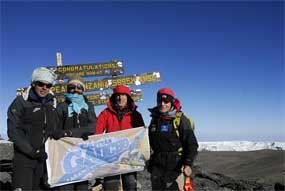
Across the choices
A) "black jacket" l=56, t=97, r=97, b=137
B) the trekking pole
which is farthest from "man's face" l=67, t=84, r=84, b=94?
the trekking pole

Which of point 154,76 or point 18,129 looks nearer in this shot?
point 18,129

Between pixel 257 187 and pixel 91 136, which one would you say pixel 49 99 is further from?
pixel 257 187

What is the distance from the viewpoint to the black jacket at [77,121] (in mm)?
5965

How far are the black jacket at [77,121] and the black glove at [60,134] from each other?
64 mm

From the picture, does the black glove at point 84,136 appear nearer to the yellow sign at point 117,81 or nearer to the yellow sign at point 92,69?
the yellow sign at point 117,81

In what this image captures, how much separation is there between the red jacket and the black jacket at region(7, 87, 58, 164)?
983 mm

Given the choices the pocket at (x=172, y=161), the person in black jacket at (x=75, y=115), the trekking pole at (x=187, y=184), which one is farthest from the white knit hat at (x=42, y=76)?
the trekking pole at (x=187, y=184)

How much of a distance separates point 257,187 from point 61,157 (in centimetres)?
647

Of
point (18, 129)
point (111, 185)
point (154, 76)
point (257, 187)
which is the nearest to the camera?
point (18, 129)

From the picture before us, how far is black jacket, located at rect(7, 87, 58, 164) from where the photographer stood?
16.8 feet

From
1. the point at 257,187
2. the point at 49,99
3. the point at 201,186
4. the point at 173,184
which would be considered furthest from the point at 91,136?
the point at 257,187

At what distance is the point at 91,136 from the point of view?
248 inches

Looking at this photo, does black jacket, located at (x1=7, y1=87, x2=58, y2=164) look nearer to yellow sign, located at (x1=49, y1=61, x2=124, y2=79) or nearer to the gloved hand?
the gloved hand

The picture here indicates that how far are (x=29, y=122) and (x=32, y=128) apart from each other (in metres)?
0.10
